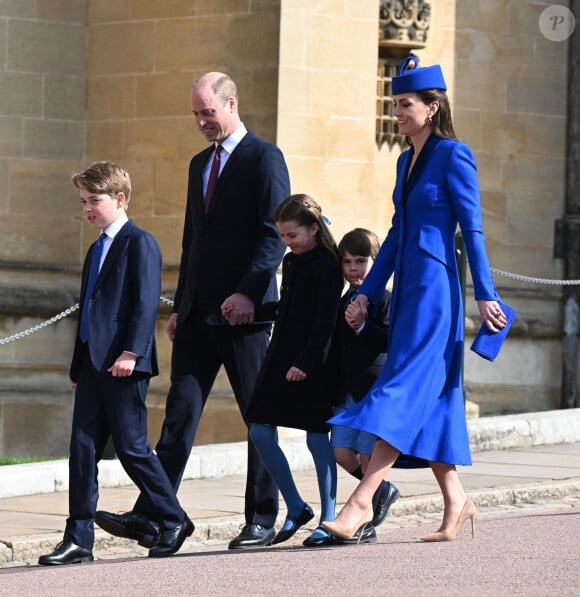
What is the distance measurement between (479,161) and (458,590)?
8.72 metres

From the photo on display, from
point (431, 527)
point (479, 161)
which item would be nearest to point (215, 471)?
point (431, 527)

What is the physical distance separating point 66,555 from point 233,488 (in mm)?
2371

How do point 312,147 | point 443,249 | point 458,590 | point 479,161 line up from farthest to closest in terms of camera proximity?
point 479,161
point 312,147
point 443,249
point 458,590

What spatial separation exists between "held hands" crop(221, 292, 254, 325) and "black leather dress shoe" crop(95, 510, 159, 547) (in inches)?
33.3

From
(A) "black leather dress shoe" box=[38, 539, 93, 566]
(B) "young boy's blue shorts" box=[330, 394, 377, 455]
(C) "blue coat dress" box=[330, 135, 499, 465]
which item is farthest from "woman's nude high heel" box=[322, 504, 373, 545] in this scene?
(A) "black leather dress shoe" box=[38, 539, 93, 566]

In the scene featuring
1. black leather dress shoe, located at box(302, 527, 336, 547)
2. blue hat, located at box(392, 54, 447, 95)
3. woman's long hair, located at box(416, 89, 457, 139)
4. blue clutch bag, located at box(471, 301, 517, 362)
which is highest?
blue hat, located at box(392, 54, 447, 95)

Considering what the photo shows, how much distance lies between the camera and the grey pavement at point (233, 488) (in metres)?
7.52

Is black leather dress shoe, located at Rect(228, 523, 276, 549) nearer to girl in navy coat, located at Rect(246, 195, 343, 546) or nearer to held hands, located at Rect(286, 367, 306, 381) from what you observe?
girl in navy coat, located at Rect(246, 195, 343, 546)

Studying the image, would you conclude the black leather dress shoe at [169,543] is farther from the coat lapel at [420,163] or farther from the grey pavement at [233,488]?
the coat lapel at [420,163]

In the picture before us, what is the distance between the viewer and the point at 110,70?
500 inches

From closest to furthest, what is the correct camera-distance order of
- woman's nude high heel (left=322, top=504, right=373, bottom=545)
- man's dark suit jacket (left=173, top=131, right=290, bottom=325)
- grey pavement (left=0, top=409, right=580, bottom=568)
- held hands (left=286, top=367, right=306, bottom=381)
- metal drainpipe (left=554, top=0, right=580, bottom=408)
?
woman's nude high heel (left=322, top=504, right=373, bottom=545) < held hands (left=286, top=367, right=306, bottom=381) < man's dark suit jacket (left=173, top=131, right=290, bottom=325) < grey pavement (left=0, top=409, right=580, bottom=568) < metal drainpipe (left=554, top=0, right=580, bottom=408)

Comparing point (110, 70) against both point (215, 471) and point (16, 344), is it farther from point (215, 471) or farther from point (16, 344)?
point (215, 471)

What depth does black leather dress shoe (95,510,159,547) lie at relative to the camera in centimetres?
688

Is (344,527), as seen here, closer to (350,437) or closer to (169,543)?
(169,543)
